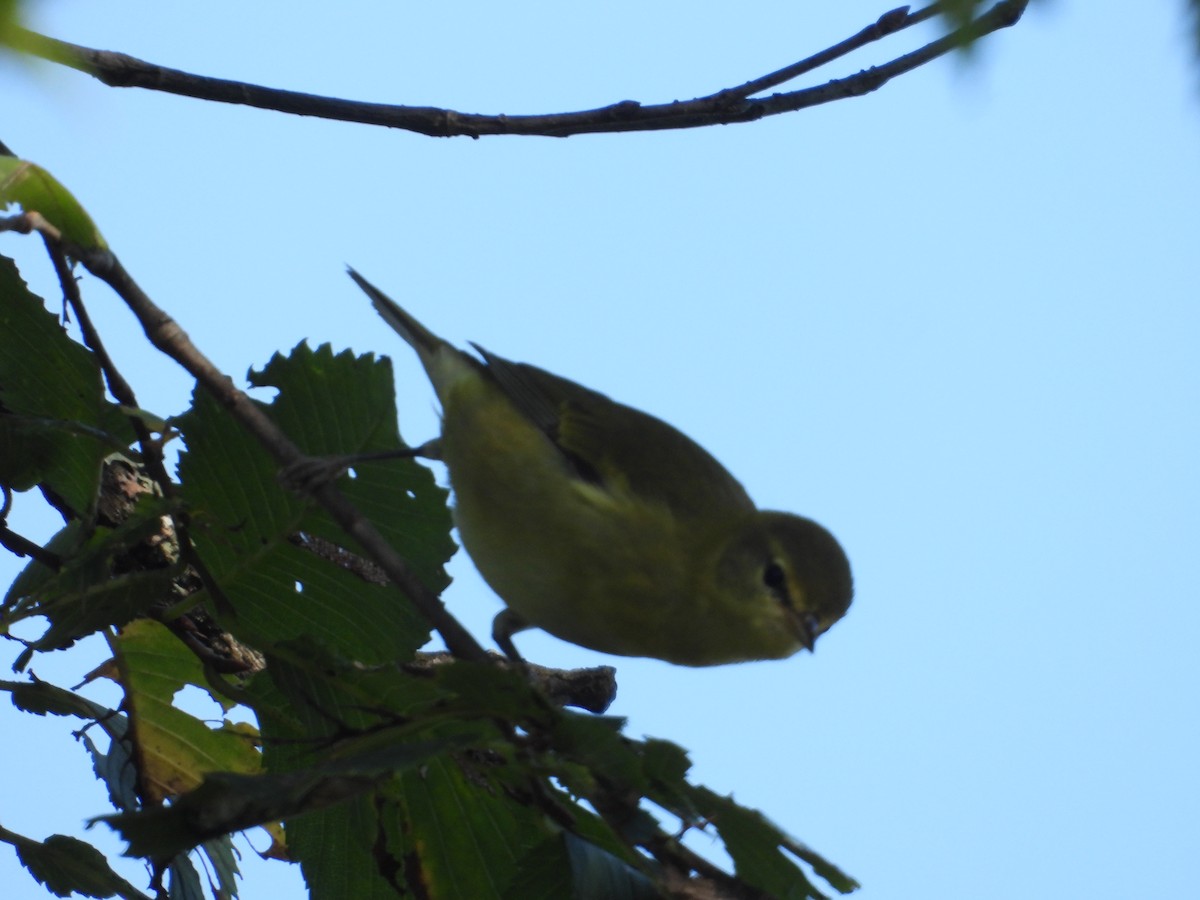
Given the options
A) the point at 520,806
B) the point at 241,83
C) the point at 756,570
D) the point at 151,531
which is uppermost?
the point at 241,83

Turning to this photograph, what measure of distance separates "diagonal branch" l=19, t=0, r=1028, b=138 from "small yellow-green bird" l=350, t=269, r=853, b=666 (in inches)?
41.6

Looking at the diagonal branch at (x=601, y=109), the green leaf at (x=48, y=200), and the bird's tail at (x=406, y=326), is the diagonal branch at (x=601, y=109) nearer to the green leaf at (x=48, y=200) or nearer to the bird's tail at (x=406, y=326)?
the green leaf at (x=48, y=200)

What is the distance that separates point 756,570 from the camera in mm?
3955

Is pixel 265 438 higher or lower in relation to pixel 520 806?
higher

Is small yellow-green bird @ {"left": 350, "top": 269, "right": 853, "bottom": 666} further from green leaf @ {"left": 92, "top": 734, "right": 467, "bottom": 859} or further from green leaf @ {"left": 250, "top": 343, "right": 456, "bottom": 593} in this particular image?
green leaf @ {"left": 92, "top": 734, "right": 467, "bottom": 859}

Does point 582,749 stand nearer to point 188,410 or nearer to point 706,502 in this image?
point 188,410

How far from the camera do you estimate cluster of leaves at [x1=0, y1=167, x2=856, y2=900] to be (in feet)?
6.51

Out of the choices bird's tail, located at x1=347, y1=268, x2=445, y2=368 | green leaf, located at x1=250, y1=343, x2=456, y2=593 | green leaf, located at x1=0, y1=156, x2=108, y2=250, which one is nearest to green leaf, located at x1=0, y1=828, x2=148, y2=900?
green leaf, located at x1=250, y1=343, x2=456, y2=593

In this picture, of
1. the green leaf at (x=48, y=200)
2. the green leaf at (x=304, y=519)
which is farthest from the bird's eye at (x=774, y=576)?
the green leaf at (x=48, y=200)

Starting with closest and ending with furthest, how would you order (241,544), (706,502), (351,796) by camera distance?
(351,796) → (241,544) → (706,502)

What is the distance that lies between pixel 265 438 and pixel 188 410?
1.35 ft

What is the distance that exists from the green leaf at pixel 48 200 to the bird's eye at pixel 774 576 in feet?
7.01

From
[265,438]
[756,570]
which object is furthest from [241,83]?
[756,570]

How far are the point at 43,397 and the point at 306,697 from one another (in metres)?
1.04
